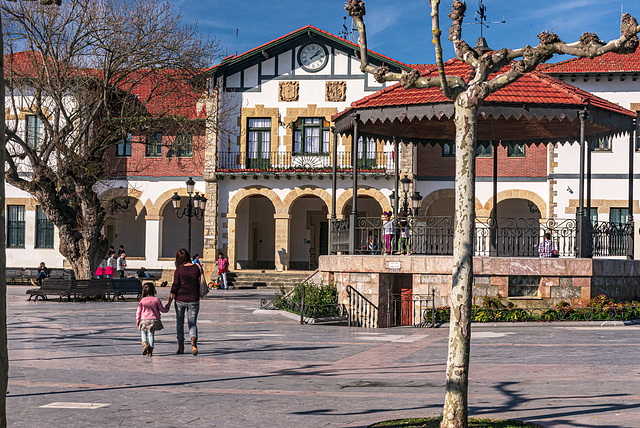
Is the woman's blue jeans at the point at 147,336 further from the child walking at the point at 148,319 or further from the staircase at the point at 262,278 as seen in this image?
the staircase at the point at 262,278

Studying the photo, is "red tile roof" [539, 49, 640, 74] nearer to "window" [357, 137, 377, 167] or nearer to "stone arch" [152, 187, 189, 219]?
"window" [357, 137, 377, 167]

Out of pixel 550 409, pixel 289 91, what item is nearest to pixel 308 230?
pixel 289 91

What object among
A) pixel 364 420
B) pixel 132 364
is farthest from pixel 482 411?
pixel 132 364

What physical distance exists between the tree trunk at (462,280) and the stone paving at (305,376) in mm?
980

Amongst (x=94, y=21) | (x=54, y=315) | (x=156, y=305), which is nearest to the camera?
(x=156, y=305)

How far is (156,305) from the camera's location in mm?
12391

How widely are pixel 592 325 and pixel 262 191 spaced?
71.3 ft

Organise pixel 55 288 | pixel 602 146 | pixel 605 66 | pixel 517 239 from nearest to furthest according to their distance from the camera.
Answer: pixel 517 239 < pixel 55 288 < pixel 605 66 < pixel 602 146

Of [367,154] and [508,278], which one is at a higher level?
[367,154]

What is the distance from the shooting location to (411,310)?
18.0 meters

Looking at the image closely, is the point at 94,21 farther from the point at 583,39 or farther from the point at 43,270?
the point at 583,39

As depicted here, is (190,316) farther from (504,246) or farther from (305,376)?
(504,246)

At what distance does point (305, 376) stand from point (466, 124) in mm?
4516

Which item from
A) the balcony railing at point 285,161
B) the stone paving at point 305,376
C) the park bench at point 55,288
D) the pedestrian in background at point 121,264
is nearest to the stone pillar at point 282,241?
the balcony railing at point 285,161
